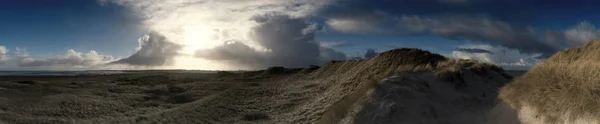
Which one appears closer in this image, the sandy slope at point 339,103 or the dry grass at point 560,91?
the dry grass at point 560,91

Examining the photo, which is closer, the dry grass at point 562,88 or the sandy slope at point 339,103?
the dry grass at point 562,88

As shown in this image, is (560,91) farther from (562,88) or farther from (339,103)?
(339,103)

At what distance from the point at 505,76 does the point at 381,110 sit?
1529 cm

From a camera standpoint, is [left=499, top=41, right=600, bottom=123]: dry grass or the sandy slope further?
the sandy slope

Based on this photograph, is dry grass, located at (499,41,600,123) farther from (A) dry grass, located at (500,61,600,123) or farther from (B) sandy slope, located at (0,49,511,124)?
(B) sandy slope, located at (0,49,511,124)

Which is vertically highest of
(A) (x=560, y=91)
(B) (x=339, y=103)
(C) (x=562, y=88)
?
(C) (x=562, y=88)

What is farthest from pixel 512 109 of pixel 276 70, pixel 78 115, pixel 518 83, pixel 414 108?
pixel 276 70

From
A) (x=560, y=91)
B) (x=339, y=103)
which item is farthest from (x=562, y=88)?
(x=339, y=103)

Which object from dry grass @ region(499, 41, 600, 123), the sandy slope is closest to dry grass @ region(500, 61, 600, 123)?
dry grass @ region(499, 41, 600, 123)

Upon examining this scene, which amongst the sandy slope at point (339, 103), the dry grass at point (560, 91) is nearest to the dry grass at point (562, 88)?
the dry grass at point (560, 91)

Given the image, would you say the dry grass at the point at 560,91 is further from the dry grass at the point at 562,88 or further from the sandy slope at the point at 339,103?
the sandy slope at the point at 339,103

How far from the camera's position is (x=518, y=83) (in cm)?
1872

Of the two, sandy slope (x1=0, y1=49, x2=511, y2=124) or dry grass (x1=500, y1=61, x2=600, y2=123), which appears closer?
dry grass (x1=500, y1=61, x2=600, y2=123)

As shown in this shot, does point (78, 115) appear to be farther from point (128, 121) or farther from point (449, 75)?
point (449, 75)
